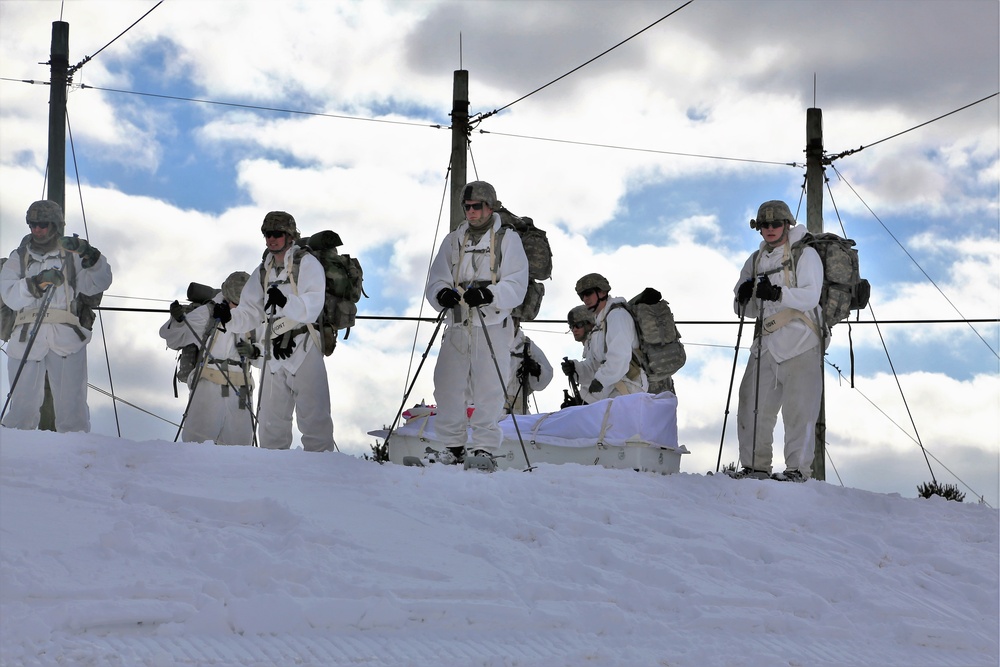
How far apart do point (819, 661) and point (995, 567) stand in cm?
353

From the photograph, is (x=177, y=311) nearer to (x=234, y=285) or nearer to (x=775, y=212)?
(x=234, y=285)

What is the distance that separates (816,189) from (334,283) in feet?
33.5

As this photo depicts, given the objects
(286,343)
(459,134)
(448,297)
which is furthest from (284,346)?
(459,134)

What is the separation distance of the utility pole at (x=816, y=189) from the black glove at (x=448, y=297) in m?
8.95

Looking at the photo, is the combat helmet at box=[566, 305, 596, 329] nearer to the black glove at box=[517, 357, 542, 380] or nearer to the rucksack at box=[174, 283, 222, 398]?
the black glove at box=[517, 357, 542, 380]

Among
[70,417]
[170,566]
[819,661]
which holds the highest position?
[70,417]

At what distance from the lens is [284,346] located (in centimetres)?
1015

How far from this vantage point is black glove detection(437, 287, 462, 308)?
32.1 ft

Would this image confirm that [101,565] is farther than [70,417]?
No

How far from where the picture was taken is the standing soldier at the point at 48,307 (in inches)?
468

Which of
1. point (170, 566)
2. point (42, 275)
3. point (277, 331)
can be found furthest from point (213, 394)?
point (170, 566)

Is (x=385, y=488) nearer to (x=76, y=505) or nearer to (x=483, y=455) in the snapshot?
(x=483, y=455)

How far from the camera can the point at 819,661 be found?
6.74 metres

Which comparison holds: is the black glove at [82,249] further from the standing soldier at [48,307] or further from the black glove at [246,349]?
the black glove at [246,349]
